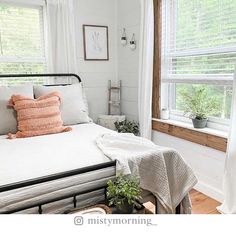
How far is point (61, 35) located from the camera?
2936 mm

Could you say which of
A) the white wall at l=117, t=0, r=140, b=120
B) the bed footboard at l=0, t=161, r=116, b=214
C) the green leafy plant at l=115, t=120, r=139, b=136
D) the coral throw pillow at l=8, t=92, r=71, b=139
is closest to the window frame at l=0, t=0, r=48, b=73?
the coral throw pillow at l=8, t=92, r=71, b=139

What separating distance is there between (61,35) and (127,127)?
55.9 inches

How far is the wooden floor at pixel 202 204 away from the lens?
2.03 metres

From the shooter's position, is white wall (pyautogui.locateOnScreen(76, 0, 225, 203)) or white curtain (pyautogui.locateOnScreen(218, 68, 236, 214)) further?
white wall (pyautogui.locateOnScreen(76, 0, 225, 203))

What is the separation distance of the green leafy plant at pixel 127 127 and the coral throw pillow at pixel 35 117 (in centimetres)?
96

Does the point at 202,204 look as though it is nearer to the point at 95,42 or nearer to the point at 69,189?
the point at 69,189

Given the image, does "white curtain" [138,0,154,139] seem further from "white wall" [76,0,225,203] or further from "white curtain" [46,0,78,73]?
"white curtain" [46,0,78,73]

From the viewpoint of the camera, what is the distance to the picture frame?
10.6 feet

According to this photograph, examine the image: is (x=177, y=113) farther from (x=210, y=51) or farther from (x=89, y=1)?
(x=89, y=1)

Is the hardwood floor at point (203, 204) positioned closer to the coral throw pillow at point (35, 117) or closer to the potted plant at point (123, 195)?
the potted plant at point (123, 195)

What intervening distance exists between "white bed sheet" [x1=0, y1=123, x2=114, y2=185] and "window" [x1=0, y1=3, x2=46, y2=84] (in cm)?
112

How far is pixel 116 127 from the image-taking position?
3.15m

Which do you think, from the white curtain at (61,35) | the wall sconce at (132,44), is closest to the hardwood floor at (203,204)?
the wall sconce at (132,44)
